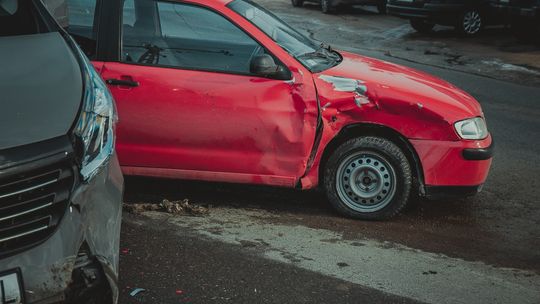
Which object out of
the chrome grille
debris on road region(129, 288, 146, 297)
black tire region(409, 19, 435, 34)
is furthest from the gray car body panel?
black tire region(409, 19, 435, 34)

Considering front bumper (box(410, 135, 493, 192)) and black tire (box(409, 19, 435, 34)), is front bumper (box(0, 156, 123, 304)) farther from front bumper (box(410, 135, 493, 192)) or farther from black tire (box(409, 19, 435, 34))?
black tire (box(409, 19, 435, 34))

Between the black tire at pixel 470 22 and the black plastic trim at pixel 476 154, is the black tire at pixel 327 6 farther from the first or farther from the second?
the black plastic trim at pixel 476 154

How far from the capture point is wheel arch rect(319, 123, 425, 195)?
6.22 metres

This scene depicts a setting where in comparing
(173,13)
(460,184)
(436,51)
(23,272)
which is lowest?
(436,51)

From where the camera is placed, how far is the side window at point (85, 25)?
6.34 m

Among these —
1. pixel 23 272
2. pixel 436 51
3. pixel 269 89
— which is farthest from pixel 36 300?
pixel 436 51

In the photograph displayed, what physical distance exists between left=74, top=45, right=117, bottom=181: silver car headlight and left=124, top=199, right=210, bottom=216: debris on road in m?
2.04

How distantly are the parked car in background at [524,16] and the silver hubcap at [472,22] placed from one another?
2.49 feet

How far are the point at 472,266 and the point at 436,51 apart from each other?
1093cm

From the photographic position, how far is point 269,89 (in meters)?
6.14

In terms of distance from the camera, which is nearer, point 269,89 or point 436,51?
point 269,89

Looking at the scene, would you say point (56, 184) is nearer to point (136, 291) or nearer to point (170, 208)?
point (136, 291)

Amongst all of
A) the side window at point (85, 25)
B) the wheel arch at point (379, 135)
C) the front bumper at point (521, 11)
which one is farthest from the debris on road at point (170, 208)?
the front bumper at point (521, 11)

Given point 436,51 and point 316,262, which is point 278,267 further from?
point 436,51
